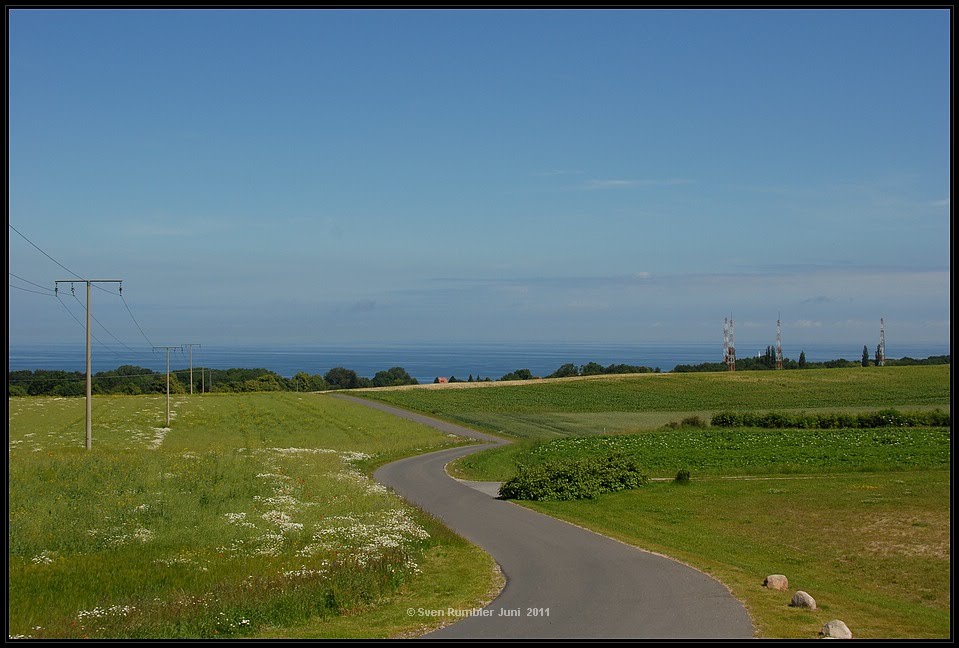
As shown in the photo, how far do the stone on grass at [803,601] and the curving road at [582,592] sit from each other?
1315 mm

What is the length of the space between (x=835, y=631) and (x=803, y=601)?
2.62 meters

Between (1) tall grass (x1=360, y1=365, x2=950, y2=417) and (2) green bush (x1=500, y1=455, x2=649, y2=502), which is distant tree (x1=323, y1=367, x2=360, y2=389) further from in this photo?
(2) green bush (x1=500, y1=455, x2=649, y2=502)

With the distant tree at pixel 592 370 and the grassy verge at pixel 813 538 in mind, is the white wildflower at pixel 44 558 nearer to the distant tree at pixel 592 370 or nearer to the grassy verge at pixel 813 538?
the grassy verge at pixel 813 538

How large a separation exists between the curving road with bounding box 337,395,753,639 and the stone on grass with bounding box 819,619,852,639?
1395 millimetres

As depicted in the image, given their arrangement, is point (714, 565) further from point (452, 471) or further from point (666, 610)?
point (452, 471)

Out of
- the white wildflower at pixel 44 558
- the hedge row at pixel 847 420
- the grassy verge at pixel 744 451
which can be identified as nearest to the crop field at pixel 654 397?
the hedge row at pixel 847 420

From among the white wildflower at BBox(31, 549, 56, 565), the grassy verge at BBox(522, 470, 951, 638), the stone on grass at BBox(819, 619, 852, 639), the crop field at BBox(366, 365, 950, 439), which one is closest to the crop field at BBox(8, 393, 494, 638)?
the white wildflower at BBox(31, 549, 56, 565)

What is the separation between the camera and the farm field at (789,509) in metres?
19.9

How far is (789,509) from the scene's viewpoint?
34.0 metres

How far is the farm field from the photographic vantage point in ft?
65.4

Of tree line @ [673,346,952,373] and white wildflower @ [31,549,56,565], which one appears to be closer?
white wildflower @ [31,549,56,565]

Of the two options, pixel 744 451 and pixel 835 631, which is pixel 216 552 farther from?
pixel 744 451

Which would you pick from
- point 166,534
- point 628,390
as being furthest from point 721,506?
point 628,390

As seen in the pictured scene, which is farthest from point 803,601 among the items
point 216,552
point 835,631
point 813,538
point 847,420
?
point 847,420
